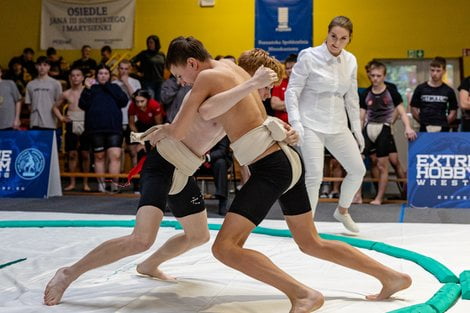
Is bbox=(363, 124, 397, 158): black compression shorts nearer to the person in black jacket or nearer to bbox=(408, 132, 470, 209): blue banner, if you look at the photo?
bbox=(408, 132, 470, 209): blue banner

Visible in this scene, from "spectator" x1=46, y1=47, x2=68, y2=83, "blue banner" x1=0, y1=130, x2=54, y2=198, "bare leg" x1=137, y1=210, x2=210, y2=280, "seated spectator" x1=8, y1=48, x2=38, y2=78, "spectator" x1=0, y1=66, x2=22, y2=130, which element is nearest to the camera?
"bare leg" x1=137, y1=210, x2=210, y2=280

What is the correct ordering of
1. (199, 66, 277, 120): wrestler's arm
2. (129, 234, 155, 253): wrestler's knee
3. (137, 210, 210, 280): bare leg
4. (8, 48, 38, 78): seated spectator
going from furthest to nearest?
1. (8, 48, 38, 78): seated spectator
2. (137, 210, 210, 280): bare leg
3. (129, 234, 155, 253): wrestler's knee
4. (199, 66, 277, 120): wrestler's arm

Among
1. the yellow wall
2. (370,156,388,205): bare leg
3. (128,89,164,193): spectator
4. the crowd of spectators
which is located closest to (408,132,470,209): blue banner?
the crowd of spectators

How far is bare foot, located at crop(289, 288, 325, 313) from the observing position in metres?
2.62

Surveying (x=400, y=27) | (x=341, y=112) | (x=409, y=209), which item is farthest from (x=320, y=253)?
(x=400, y=27)

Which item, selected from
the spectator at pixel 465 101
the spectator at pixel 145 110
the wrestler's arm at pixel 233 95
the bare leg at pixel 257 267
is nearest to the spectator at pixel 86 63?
the spectator at pixel 145 110

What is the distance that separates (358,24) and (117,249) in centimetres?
940

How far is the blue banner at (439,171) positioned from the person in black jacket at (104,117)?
3.55 meters

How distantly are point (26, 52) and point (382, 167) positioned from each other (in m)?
7.10

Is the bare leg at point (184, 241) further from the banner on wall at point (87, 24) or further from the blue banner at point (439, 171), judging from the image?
the banner on wall at point (87, 24)

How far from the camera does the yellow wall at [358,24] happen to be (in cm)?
1117

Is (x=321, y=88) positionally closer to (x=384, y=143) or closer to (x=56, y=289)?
(x=56, y=289)

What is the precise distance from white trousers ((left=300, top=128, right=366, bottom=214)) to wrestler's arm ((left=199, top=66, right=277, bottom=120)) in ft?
6.75

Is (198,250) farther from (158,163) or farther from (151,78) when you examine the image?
(151,78)
